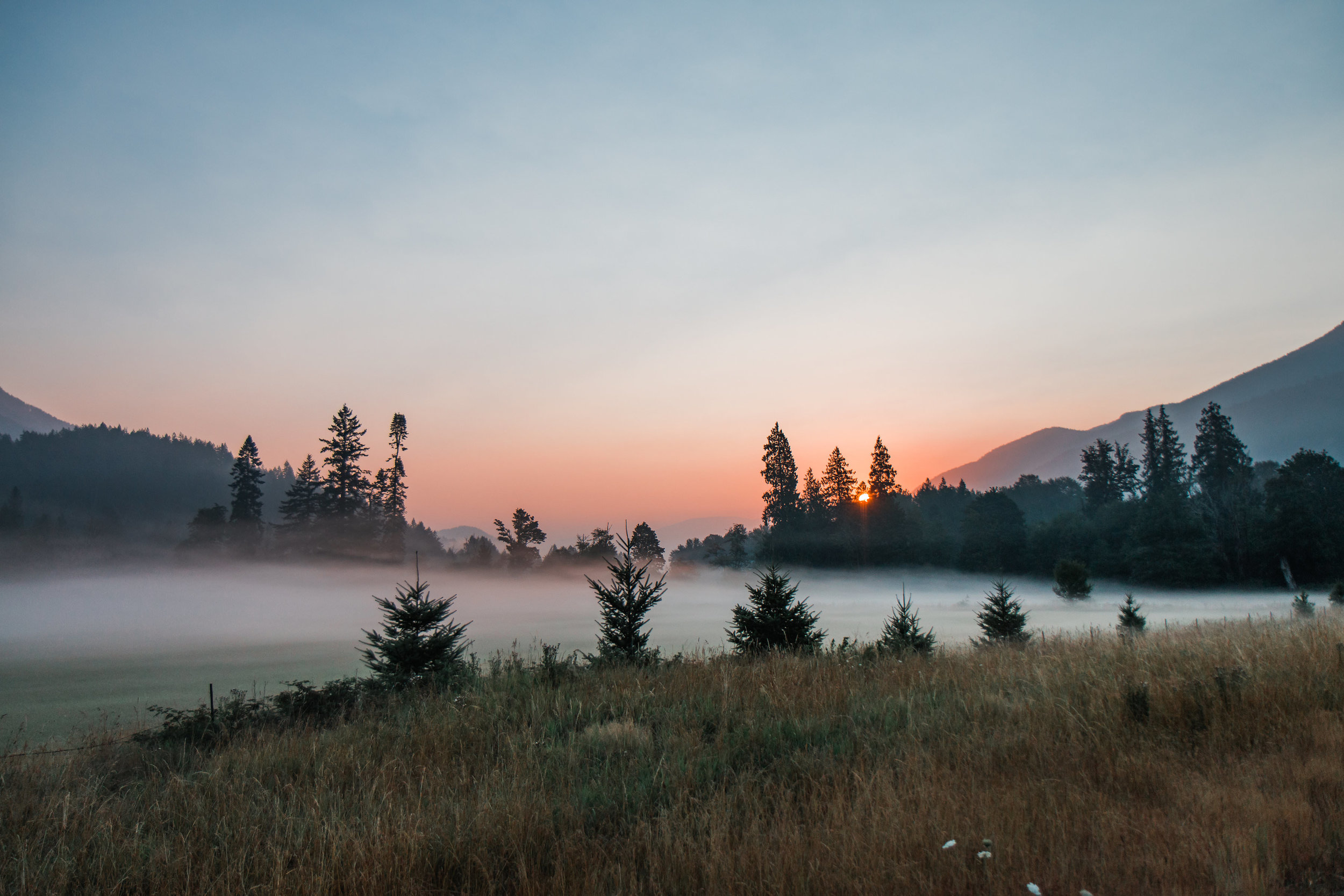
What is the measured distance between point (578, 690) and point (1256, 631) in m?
11.2

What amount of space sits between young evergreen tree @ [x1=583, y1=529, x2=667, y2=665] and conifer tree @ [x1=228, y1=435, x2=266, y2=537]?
6731 cm

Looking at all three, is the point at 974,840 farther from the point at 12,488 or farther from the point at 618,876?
the point at 12,488

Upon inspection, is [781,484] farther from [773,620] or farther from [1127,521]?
[773,620]

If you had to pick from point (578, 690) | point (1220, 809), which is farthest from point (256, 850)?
point (1220, 809)

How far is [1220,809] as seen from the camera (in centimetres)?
401

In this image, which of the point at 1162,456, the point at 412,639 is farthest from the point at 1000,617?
the point at 1162,456

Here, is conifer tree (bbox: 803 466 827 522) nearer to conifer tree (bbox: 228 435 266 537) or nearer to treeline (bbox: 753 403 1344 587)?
treeline (bbox: 753 403 1344 587)

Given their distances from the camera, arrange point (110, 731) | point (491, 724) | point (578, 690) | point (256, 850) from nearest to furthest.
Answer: point (256, 850) < point (491, 724) < point (578, 690) < point (110, 731)

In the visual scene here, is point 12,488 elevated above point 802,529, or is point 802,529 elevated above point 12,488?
point 12,488

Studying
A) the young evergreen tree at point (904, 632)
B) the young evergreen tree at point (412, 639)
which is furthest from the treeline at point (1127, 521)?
the young evergreen tree at point (412, 639)

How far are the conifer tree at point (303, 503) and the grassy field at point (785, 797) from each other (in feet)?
230

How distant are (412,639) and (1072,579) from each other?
57721 millimetres

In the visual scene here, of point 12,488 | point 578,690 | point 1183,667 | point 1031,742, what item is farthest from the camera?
point 12,488

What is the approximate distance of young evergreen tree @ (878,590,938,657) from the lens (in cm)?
1686
